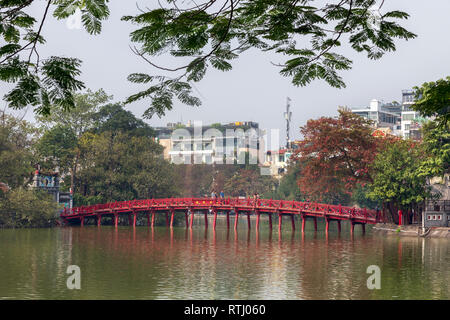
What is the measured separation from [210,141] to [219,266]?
326ft

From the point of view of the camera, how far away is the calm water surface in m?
21.5

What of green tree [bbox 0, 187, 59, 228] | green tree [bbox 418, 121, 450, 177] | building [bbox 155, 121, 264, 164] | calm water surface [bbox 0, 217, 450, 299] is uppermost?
building [bbox 155, 121, 264, 164]

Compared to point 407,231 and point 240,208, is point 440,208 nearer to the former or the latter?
point 407,231

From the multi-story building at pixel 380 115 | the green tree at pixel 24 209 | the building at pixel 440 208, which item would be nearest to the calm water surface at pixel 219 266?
the building at pixel 440 208

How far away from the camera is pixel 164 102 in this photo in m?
7.55

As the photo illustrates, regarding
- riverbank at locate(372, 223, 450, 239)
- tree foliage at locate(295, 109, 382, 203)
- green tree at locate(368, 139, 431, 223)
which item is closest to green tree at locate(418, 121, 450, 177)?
green tree at locate(368, 139, 431, 223)

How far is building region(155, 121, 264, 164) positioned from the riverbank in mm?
66081

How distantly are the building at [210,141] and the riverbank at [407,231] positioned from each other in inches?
2602

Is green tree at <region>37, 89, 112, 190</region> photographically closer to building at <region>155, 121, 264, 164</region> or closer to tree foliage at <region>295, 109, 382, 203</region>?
tree foliage at <region>295, 109, 382, 203</region>

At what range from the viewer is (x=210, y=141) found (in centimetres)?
12750

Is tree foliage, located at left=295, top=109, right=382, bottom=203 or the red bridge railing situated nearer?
the red bridge railing
